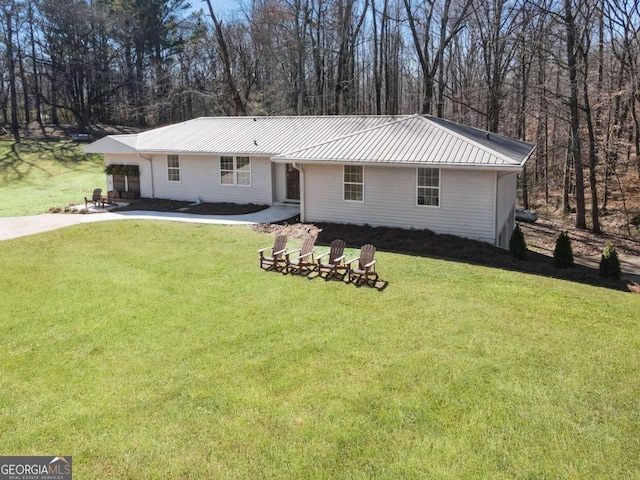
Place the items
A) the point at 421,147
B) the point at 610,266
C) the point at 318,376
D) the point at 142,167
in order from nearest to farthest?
the point at 318,376 → the point at 610,266 → the point at 421,147 → the point at 142,167

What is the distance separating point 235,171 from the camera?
20.0 metres

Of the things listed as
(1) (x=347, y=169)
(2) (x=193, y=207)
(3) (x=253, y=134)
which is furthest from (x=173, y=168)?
(1) (x=347, y=169)

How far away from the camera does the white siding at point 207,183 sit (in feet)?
64.3

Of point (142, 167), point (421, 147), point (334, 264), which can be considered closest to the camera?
point (334, 264)

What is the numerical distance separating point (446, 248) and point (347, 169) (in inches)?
170

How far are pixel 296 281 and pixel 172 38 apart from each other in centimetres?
4356

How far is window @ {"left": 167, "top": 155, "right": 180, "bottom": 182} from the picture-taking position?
69.7 feet

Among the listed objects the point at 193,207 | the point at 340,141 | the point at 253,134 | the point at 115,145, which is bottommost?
the point at 193,207

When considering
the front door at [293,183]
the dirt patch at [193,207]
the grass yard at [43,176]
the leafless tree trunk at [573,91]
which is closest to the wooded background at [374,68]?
the leafless tree trunk at [573,91]

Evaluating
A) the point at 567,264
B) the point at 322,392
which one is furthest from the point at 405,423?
the point at 567,264

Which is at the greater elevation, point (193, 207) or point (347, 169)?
point (347, 169)

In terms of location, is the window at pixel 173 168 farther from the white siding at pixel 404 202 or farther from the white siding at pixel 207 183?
the white siding at pixel 404 202

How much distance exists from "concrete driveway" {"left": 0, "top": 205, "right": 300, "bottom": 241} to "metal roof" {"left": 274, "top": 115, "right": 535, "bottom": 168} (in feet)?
8.68

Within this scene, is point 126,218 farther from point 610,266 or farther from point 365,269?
point 610,266
